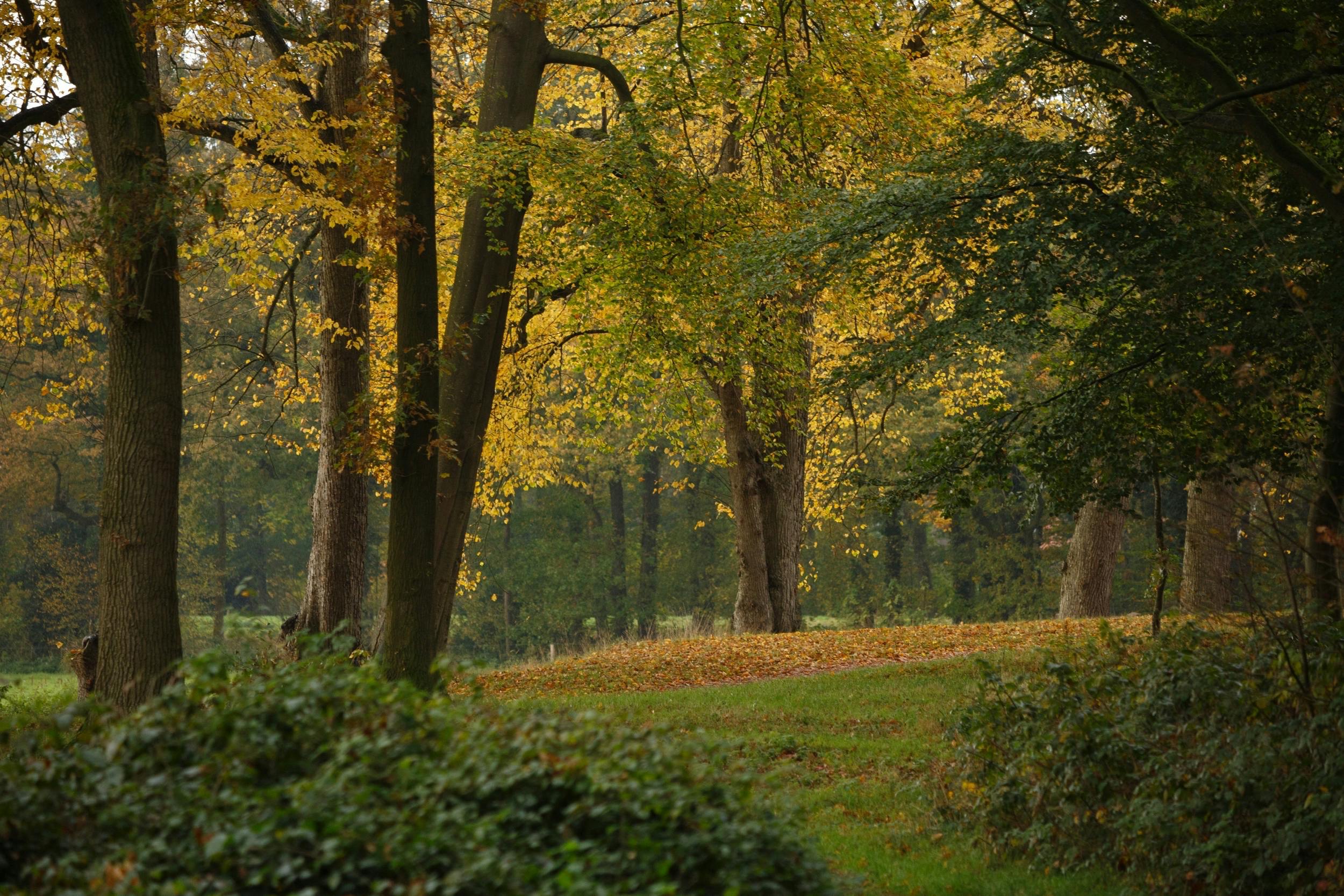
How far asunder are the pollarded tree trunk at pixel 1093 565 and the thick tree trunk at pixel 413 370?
40.8 ft

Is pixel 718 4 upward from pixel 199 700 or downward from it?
upward

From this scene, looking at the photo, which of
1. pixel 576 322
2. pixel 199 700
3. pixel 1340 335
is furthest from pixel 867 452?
pixel 199 700

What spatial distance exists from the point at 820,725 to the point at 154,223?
6.75 m

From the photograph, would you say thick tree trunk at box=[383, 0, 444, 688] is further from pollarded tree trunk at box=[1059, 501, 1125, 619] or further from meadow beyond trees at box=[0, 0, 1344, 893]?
pollarded tree trunk at box=[1059, 501, 1125, 619]

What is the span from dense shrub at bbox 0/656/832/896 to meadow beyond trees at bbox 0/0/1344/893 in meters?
0.02

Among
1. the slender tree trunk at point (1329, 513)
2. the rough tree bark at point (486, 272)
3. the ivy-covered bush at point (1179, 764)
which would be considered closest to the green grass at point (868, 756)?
the ivy-covered bush at point (1179, 764)

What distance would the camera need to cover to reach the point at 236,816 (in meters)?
3.38

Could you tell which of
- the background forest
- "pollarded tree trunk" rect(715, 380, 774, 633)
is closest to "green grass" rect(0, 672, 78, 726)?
the background forest

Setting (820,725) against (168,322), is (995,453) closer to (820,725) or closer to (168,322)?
(820,725)

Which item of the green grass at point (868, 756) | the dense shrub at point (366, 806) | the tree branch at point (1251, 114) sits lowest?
the green grass at point (868, 756)

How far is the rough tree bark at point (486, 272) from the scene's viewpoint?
12.1 m

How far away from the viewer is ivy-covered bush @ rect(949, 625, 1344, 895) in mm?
5426

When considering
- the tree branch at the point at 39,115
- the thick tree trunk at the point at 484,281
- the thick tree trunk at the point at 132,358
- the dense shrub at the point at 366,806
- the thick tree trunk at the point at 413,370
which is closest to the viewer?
the dense shrub at the point at 366,806

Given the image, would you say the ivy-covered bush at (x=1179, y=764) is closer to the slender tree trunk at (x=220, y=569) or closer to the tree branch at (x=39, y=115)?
the tree branch at (x=39, y=115)
